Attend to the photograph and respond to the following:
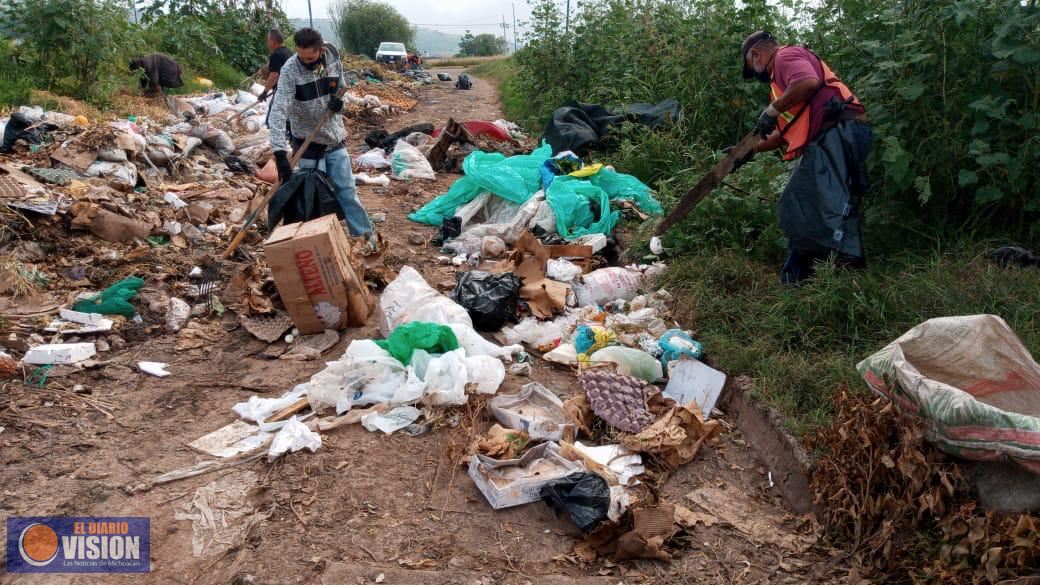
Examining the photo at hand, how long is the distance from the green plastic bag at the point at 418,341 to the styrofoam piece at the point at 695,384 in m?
1.17

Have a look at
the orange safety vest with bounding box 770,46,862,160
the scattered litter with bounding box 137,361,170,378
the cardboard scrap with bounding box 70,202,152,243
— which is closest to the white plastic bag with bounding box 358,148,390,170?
the cardboard scrap with bounding box 70,202,152,243

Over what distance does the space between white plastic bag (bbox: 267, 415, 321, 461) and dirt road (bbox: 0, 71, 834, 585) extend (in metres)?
0.04

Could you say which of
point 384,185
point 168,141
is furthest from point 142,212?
point 384,185

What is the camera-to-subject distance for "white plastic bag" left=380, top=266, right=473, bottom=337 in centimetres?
424

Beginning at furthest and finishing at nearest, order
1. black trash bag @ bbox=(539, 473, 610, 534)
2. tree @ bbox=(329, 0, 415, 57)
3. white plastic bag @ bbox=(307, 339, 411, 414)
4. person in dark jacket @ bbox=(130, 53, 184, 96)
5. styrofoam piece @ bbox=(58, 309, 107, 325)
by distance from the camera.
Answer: tree @ bbox=(329, 0, 415, 57), person in dark jacket @ bbox=(130, 53, 184, 96), styrofoam piece @ bbox=(58, 309, 107, 325), white plastic bag @ bbox=(307, 339, 411, 414), black trash bag @ bbox=(539, 473, 610, 534)

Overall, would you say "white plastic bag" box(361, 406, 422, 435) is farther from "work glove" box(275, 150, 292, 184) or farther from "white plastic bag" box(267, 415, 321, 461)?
"work glove" box(275, 150, 292, 184)

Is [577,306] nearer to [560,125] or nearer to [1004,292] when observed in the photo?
[1004,292]

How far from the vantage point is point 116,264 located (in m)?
5.27

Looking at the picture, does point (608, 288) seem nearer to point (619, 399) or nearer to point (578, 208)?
point (578, 208)

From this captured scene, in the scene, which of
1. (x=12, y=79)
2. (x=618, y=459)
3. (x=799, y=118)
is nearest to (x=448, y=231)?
(x=799, y=118)

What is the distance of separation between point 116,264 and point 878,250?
514 centimetres

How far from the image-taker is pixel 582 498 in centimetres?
273

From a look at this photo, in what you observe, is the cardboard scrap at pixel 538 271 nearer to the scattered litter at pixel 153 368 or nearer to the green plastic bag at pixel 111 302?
the scattered litter at pixel 153 368

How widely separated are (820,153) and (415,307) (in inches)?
95.2
